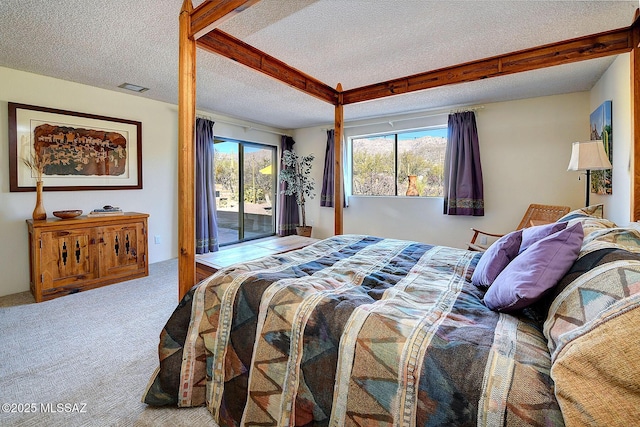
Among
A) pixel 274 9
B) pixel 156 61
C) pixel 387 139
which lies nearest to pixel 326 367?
pixel 274 9

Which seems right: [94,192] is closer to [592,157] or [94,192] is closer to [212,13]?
[212,13]

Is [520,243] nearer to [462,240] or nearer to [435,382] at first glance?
[435,382]

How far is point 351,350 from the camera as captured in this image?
1047mm

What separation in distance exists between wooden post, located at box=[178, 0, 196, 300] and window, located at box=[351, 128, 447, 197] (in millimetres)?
3870

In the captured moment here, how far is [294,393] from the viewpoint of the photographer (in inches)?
46.4

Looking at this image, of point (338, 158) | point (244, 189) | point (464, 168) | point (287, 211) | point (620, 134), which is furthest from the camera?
point (287, 211)

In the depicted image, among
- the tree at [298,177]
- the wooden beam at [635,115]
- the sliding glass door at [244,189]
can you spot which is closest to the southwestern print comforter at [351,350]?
the wooden beam at [635,115]

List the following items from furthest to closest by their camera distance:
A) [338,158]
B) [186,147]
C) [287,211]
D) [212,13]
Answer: [287,211] → [338,158] → [186,147] → [212,13]

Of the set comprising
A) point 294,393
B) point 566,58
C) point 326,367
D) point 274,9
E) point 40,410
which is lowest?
point 40,410

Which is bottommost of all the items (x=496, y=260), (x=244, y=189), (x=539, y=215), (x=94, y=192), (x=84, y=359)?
(x=84, y=359)

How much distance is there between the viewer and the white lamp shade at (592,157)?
8.18 feet

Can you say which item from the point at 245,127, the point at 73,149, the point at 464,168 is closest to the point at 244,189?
the point at 245,127

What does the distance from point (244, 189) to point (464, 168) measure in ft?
12.4

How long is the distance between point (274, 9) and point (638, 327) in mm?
2394
